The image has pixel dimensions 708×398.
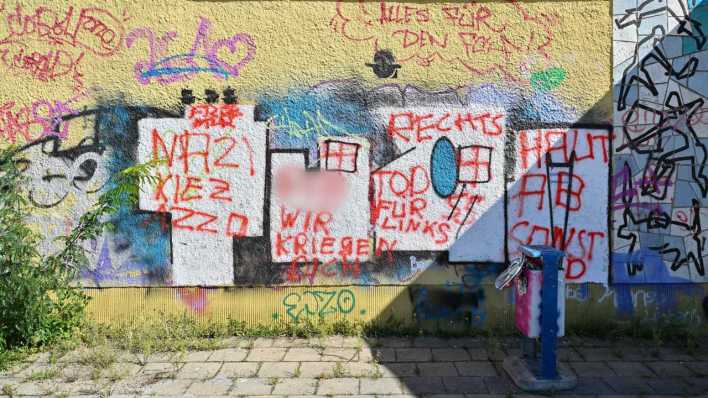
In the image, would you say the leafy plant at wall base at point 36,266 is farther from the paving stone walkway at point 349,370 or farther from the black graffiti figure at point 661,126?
the black graffiti figure at point 661,126

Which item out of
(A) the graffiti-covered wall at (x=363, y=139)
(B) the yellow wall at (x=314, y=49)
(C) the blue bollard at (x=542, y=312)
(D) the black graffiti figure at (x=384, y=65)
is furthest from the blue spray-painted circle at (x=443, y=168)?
(C) the blue bollard at (x=542, y=312)

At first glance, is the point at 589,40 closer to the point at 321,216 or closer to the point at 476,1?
the point at 476,1

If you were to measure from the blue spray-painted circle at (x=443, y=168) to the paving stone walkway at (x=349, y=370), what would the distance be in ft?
5.15

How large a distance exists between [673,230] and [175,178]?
525cm

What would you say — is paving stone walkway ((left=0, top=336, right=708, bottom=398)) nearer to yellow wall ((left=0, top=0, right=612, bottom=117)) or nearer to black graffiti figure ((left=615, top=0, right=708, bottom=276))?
black graffiti figure ((left=615, top=0, right=708, bottom=276))

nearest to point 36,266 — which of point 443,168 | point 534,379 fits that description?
point 443,168

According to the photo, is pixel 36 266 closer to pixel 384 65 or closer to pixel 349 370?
pixel 349 370

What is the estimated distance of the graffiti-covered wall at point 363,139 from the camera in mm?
6410

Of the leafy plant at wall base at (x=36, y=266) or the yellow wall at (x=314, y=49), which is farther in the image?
the yellow wall at (x=314, y=49)

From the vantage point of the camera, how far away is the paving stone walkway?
5035 mm

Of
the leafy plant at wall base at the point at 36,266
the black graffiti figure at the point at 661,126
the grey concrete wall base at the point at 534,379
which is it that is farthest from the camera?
the black graffiti figure at the point at 661,126

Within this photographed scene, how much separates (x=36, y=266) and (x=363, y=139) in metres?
3.48

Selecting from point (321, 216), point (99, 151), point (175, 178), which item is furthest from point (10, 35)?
point (321, 216)

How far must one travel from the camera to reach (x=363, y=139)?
21.2 ft
